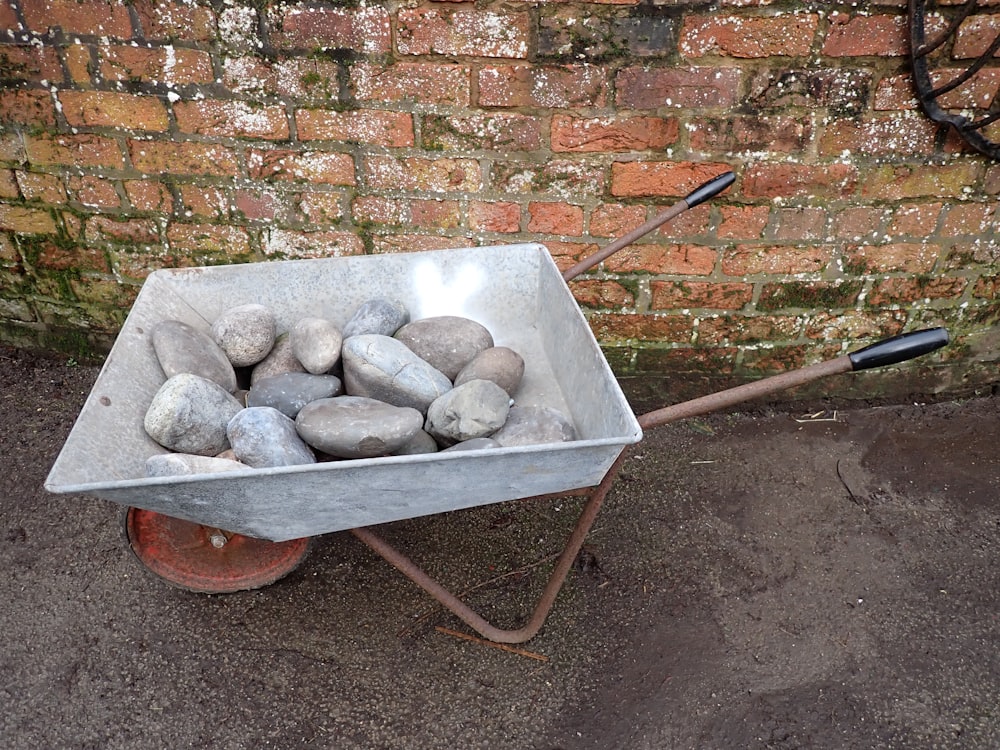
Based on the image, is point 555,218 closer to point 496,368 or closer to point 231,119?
point 496,368

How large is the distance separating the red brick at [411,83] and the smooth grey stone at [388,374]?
726 mm

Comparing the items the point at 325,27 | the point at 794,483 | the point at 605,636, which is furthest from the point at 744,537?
the point at 325,27

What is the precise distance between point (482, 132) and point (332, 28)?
421mm

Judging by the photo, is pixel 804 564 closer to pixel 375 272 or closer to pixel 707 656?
pixel 707 656

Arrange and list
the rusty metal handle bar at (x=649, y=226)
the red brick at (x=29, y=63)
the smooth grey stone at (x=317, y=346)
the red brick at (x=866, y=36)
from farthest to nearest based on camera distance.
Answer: the red brick at (x=29, y=63) → the red brick at (x=866, y=36) → the rusty metal handle bar at (x=649, y=226) → the smooth grey stone at (x=317, y=346)

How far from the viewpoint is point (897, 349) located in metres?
1.10

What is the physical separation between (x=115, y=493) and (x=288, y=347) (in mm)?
531

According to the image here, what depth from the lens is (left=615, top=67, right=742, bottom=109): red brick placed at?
168cm

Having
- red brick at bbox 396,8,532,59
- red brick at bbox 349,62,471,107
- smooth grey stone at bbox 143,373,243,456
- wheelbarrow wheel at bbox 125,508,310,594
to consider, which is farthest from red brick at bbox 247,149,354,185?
wheelbarrow wheel at bbox 125,508,310,594

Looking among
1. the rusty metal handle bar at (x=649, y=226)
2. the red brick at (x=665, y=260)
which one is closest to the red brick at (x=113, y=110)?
the rusty metal handle bar at (x=649, y=226)

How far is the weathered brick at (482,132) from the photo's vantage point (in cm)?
176

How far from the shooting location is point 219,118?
1783 millimetres

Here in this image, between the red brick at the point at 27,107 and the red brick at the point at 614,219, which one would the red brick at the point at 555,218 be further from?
the red brick at the point at 27,107

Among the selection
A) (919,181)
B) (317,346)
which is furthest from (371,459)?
(919,181)
